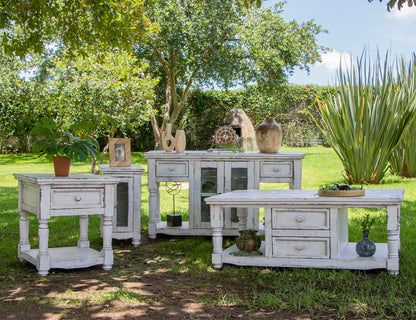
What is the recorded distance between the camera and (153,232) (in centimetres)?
510

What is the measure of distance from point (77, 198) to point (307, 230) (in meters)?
1.86

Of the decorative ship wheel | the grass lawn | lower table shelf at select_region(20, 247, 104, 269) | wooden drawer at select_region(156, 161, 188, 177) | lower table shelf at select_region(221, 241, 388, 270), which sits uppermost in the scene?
the decorative ship wheel

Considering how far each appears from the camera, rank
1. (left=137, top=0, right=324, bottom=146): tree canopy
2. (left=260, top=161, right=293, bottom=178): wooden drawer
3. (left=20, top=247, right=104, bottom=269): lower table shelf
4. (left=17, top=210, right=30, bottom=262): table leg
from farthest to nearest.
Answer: (left=137, top=0, right=324, bottom=146): tree canopy
(left=260, top=161, right=293, bottom=178): wooden drawer
(left=17, top=210, right=30, bottom=262): table leg
(left=20, top=247, right=104, bottom=269): lower table shelf

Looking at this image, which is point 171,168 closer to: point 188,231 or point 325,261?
point 188,231

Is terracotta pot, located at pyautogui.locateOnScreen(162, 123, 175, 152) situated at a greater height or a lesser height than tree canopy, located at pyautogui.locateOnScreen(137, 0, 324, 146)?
lesser

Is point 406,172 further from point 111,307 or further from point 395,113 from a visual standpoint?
point 111,307

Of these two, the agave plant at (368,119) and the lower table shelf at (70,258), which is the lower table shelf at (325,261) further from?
the agave plant at (368,119)

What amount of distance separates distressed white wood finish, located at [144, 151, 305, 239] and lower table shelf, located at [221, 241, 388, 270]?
100cm

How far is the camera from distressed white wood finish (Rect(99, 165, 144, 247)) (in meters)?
4.80

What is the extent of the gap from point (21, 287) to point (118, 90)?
250 inches

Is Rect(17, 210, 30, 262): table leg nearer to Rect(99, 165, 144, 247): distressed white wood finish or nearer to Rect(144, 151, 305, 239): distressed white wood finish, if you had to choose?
Rect(99, 165, 144, 247): distressed white wood finish

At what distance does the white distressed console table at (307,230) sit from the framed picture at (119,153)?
1443mm

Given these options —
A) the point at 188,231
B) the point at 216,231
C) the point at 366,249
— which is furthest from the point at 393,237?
the point at 188,231

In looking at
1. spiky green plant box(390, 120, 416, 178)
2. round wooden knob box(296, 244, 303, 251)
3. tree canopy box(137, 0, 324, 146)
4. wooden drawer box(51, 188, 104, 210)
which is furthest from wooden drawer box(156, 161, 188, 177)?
tree canopy box(137, 0, 324, 146)
